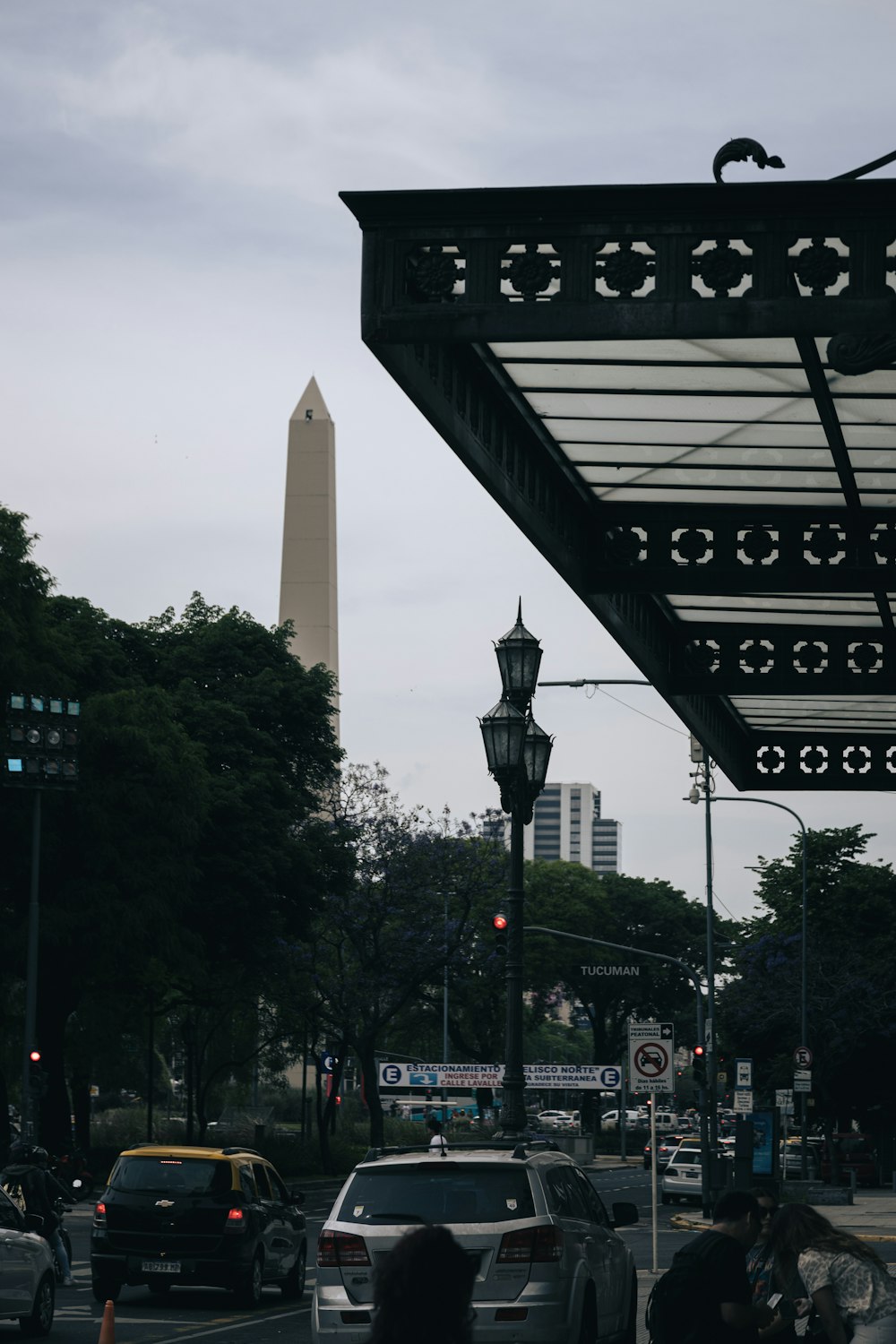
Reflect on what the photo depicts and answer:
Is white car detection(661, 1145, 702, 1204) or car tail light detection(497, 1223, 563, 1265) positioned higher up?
car tail light detection(497, 1223, 563, 1265)

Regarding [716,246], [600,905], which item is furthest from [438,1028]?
[716,246]

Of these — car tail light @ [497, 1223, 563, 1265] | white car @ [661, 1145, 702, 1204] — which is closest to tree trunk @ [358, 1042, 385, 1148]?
white car @ [661, 1145, 702, 1204]

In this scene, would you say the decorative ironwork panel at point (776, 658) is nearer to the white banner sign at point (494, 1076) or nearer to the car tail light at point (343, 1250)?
the car tail light at point (343, 1250)

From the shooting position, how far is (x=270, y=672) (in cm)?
5375

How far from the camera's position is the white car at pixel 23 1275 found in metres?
17.4

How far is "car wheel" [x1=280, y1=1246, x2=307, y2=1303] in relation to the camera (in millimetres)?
23281

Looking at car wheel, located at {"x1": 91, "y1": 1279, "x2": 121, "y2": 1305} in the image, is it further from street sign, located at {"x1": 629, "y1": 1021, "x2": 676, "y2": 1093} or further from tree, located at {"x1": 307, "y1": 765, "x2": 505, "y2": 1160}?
tree, located at {"x1": 307, "y1": 765, "x2": 505, "y2": 1160}

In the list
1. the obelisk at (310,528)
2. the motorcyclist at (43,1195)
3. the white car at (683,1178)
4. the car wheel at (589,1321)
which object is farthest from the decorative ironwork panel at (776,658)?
the obelisk at (310,528)

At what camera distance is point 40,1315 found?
59.9 feet

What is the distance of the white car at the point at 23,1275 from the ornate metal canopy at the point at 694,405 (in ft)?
24.6

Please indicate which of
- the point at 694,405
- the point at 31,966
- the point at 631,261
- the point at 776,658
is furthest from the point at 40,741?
the point at 631,261

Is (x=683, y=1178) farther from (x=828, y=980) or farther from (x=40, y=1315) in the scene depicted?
(x=40, y=1315)

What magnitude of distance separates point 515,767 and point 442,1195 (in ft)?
25.2

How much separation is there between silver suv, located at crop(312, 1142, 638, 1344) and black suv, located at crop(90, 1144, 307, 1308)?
784 centimetres
